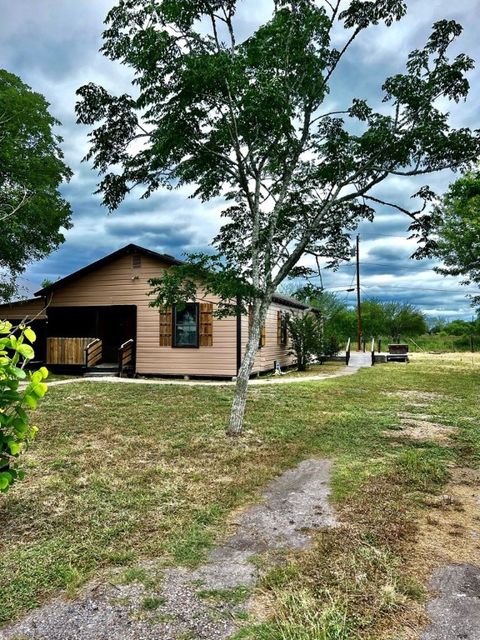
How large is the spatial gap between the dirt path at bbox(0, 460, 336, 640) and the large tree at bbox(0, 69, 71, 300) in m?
12.4

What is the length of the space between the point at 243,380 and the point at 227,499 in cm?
246

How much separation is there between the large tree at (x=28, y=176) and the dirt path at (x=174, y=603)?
12.4 metres

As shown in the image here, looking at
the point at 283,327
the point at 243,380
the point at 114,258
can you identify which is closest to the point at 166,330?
the point at 114,258

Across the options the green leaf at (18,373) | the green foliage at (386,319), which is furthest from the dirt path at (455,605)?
the green foliage at (386,319)

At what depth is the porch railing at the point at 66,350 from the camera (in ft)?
45.4

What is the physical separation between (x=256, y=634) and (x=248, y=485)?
2091 millimetres

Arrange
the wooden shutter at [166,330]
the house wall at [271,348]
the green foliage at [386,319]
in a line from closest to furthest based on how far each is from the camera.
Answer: the wooden shutter at [166,330] → the house wall at [271,348] → the green foliage at [386,319]

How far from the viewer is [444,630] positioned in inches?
77.1

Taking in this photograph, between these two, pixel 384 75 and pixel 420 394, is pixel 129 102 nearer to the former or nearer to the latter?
pixel 384 75

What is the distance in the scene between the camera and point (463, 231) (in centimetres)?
1645

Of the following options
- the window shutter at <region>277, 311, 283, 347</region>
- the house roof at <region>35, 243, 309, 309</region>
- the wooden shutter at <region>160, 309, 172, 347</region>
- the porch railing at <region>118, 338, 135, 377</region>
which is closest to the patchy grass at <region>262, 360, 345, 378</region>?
the window shutter at <region>277, 311, 283, 347</region>

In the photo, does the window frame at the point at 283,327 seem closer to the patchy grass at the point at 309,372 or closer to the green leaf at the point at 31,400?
the patchy grass at the point at 309,372

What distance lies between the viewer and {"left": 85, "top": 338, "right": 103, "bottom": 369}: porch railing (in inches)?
531

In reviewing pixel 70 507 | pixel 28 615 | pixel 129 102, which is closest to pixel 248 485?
pixel 70 507
